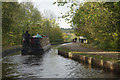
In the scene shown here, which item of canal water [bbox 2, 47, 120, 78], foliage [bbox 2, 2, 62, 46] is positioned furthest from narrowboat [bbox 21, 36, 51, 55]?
canal water [bbox 2, 47, 120, 78]

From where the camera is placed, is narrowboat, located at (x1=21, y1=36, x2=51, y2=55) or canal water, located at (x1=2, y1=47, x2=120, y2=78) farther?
narrowboat, located at (x1=21, y1=36, x2=51, y2=55)

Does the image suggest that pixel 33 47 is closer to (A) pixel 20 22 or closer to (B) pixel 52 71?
(B) pixel 52 71

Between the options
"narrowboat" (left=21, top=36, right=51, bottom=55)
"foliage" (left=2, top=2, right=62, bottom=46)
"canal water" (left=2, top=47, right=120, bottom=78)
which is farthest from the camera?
"foliage" (left=2, top=2, right=62, bottom=46)

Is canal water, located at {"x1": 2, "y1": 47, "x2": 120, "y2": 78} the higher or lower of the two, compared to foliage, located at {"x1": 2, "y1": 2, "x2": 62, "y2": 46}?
lower

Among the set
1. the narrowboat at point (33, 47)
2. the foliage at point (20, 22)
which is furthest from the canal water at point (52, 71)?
the foliage at point (20, 22)

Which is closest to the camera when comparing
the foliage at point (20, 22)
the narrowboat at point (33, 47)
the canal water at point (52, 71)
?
the canal water at point (52, 71)

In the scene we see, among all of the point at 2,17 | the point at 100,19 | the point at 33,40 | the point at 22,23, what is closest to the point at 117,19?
the point at 100,19

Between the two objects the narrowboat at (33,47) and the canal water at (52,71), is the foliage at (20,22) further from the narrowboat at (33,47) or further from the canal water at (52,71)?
the canal water at (52,71)

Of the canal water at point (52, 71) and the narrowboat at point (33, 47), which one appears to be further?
the narrowboat at point (33, 47)

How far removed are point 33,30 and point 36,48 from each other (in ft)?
76.4

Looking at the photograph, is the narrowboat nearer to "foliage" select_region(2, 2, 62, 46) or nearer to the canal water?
"foliage" select_region(2, 2, 62, 46)

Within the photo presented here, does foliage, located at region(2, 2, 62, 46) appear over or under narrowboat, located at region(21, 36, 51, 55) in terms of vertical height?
over

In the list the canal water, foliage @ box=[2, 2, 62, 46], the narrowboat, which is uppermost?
foliage @ box=[2, 2, 62, 46]

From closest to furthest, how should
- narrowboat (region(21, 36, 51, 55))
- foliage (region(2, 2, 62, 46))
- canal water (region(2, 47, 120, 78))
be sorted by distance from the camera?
canal water (region(2, 47, 120, 78)) → narrowboat (region(21, 36, 51, 55)) → foliage (region(2, 2, 62, 46))
